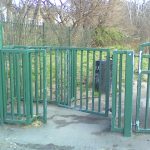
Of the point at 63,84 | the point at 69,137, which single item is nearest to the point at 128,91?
the point at 69,137

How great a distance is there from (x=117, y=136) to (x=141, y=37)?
85.8 feet

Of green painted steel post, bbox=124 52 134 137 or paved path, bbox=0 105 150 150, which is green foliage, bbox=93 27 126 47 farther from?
green painted steel post, bbox=124 52 134 137

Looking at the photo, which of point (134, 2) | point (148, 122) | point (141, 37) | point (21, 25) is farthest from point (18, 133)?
point (134, 2)

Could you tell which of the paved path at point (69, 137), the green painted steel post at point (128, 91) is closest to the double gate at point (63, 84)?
the green painted steel post at point (128, 91)

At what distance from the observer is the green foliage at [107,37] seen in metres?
26.1

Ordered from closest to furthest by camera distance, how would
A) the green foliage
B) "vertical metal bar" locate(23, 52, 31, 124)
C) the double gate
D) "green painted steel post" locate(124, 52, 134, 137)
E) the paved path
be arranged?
the paved path → "green painted steel post" locate(124, 52, 134, 137) → the double gate → "vertical metal bar" locate(23, 52, 31, 124) → the green foliage

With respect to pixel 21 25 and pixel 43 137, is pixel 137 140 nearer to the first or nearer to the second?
pixel 43 137

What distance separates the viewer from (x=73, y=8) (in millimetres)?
22922

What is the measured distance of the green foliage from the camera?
26125 millimetres

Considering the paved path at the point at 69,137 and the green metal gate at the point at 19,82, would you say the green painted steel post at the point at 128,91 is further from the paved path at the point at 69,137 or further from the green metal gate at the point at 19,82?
the green metal gate at the point at 19,82

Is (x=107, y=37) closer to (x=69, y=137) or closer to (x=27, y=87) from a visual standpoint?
(x=27, y=87)

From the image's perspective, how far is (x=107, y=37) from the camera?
27344 mm

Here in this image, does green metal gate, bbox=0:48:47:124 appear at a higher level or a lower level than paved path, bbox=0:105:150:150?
higher

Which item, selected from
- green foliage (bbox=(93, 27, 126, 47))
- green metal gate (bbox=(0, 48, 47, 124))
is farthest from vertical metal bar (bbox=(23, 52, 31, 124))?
green foliage (bbox=(93, 27, 126, 47))
